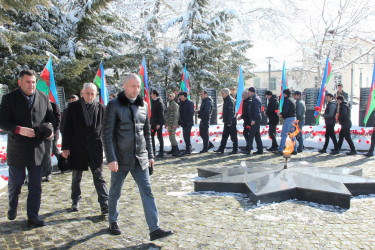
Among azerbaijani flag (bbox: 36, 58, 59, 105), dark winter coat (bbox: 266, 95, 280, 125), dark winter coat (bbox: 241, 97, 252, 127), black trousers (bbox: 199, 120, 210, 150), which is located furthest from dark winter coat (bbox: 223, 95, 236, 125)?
azerbaijani flag (bbox: 36, 58, 59, 105)

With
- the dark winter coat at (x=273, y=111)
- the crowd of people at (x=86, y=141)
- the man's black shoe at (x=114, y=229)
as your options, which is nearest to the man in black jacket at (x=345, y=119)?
the dark winter coat at (x=273, y=111)

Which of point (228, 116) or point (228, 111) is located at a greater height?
point (228, 111)

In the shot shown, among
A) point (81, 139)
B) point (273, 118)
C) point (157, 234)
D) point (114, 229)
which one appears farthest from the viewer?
point (273, 118)

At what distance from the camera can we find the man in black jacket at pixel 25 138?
14.3 ft

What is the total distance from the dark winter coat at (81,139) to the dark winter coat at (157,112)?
5006 mm

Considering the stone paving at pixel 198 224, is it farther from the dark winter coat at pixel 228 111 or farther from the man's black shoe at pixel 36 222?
the dark winter coat at pixel 228 111

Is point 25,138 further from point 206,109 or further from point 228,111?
point 228,111

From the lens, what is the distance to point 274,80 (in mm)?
60438

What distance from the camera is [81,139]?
5.02 m

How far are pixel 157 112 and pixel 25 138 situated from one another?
19.2 ft

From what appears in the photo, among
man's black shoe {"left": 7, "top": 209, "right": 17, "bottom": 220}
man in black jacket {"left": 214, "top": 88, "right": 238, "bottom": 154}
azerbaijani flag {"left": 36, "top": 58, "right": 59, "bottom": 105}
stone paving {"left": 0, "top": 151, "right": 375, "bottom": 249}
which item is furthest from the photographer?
man in black jacket {"left": 214, "top": 88, "right": 238, "bottom": 154}

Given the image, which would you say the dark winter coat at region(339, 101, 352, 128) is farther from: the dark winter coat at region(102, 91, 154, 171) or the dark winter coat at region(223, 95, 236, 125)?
the dark winter coat at region(102, 91, 154, 171)

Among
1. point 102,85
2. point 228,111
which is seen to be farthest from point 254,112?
point 102,85

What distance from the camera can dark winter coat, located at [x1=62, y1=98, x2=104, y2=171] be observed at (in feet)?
16.3
